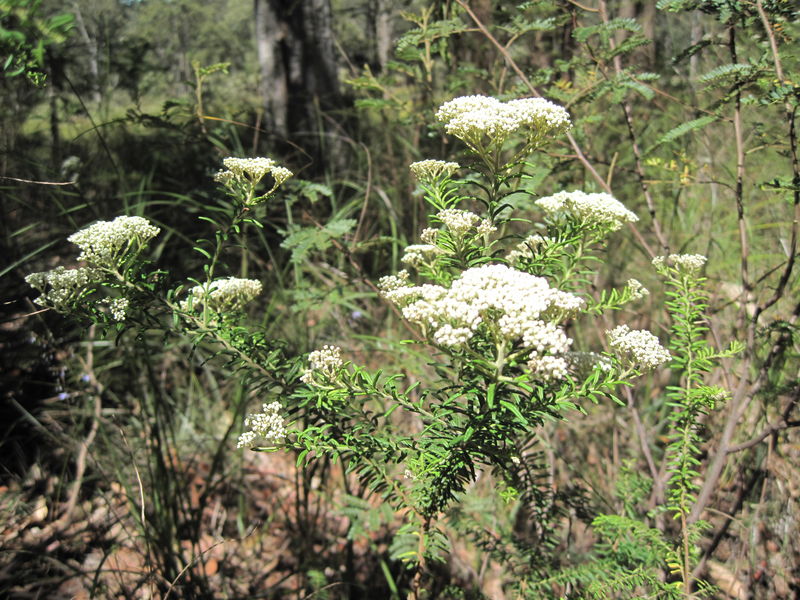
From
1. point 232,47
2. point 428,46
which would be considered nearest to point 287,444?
point 428,46

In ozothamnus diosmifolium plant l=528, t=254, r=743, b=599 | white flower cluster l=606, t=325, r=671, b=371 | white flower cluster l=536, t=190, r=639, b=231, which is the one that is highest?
white flower cluster l=536, t=190, r=639, b=231

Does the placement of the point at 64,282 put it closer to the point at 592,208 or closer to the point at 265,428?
the point at 265,428

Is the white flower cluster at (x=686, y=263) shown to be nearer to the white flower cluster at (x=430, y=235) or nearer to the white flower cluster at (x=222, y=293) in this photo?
the white flower cluster at (x=430, y=235)

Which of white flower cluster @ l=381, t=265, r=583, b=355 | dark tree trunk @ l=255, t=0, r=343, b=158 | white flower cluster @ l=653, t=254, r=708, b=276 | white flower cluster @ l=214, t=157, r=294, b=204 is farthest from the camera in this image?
dark tree trunk @ l=255, t=0, r=343, b=158

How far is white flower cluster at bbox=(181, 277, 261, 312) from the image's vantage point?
1099 millimetres

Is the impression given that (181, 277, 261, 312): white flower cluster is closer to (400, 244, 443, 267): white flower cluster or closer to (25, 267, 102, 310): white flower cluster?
(25, 267, 102, 310): white flower cluster

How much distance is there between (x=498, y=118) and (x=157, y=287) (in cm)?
78

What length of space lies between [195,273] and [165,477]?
2016 millimetres

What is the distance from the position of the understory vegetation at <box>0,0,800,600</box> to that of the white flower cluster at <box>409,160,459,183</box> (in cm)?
1

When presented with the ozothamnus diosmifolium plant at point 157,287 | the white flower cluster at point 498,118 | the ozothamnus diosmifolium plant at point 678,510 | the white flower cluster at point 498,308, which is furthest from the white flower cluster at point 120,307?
the ozothamnus diosmifolium plant at point 678,510

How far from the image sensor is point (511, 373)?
122 cm

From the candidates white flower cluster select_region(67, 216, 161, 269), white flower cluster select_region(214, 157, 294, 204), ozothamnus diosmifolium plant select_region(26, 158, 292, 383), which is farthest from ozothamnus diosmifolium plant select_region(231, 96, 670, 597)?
white flower cluster select_region(67, 216, 161, 269)

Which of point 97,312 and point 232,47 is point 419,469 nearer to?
point 97,312

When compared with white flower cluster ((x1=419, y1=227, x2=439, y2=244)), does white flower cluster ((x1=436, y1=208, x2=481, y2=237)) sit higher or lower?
higher
